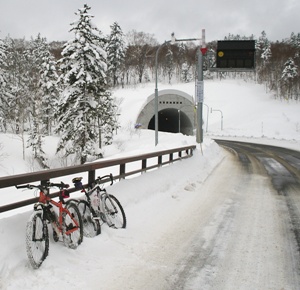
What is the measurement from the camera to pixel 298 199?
889cm

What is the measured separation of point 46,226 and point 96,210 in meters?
1.46

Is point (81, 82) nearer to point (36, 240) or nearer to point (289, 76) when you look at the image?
point (36, 240)

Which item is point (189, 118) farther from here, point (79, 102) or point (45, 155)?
point (79, 102)

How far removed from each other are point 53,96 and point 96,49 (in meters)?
28.7

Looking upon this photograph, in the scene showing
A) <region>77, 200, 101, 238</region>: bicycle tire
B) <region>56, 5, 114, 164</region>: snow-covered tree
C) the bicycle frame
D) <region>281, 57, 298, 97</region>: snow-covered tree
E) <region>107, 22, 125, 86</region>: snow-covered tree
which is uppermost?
<region>107, 22, 125, 86</region>: snow-covered tree

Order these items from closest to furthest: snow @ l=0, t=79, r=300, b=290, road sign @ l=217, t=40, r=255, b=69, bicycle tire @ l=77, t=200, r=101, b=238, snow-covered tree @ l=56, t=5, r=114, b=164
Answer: snow @ l=0, t=79, r=300, b=290 < bicycle tire @ l=77, t=200, r=101, b=238 < road sign @ l=217, t=40, r=255, b=69 < snow-covered tree @ l=56, t=5, r=114, b=164

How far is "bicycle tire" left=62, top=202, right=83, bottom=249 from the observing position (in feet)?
15.1

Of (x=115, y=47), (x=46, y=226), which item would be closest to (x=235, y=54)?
(x=46, y=226)

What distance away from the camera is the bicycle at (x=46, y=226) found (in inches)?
158

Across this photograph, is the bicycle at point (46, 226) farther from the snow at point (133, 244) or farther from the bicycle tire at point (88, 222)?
the bicycle tire at point (88, 222)

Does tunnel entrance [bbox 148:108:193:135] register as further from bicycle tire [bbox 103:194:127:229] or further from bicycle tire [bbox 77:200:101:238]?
bicycle tire [bbox 77:200:101:238]

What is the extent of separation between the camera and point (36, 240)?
409 centimetres

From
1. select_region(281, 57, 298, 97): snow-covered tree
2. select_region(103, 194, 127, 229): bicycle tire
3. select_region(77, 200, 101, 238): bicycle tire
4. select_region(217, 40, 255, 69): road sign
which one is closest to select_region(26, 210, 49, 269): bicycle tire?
select_region(77, 200, 101, 238): bicycle tire

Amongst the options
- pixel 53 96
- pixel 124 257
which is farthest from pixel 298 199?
pixel 53 96
